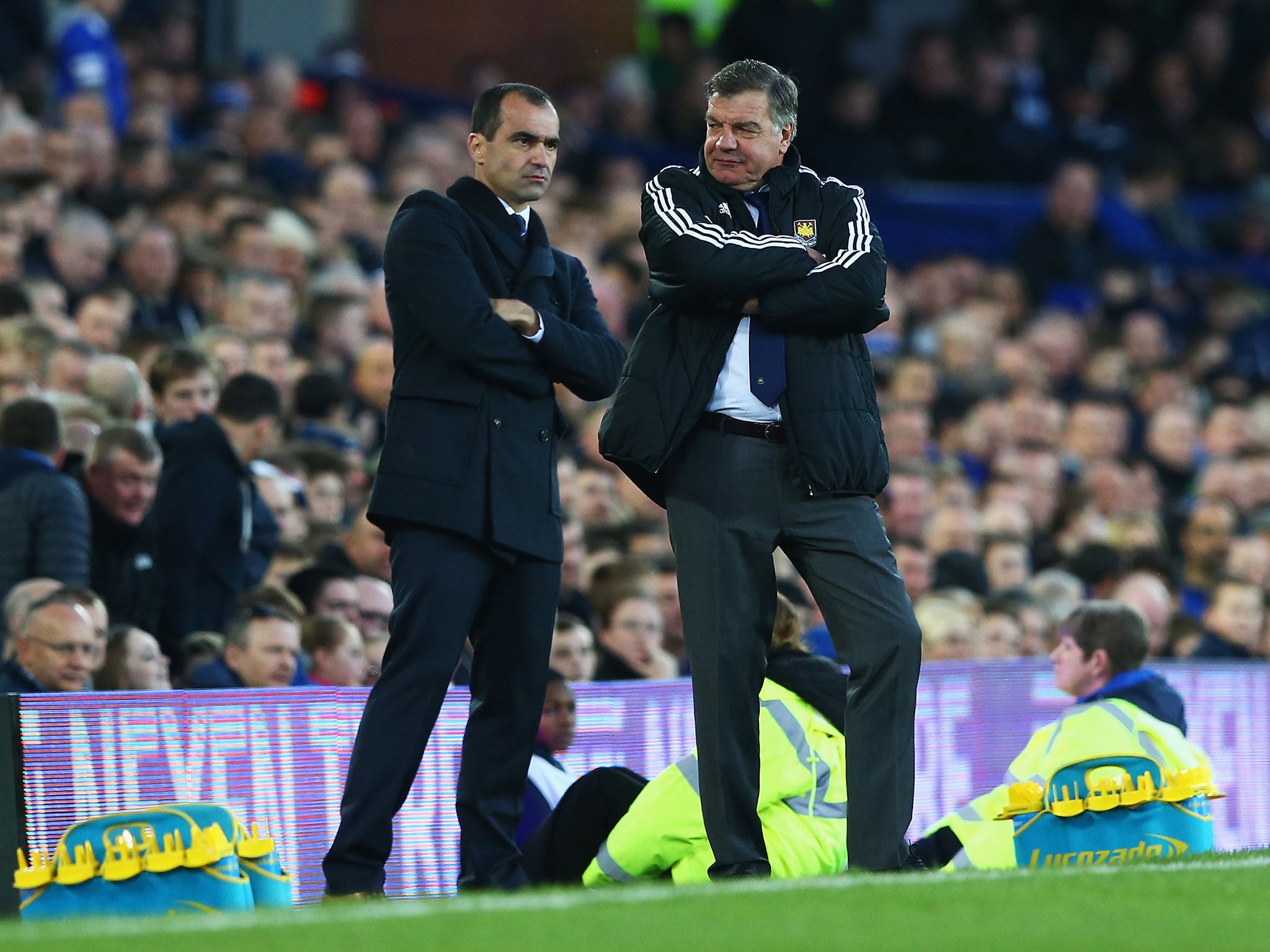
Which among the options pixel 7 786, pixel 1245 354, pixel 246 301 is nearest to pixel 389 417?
pixel 7 786

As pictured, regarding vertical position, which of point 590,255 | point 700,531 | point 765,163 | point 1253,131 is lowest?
point 700,531

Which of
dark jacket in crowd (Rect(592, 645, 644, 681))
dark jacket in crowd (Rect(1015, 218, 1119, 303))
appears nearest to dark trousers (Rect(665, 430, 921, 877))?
dark jacket in crowd (Rect(592, 645, 644, 681))

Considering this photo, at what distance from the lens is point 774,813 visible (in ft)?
21.8

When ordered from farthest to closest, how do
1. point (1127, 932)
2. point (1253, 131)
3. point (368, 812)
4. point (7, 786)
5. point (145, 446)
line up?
point (1253, 131), point (145, 446), point (7, 786), point (368, 812), point (1127, 932)

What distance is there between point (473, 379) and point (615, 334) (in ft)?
22.3

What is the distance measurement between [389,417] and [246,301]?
5403 millimetres

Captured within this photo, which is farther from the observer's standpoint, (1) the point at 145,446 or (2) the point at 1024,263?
(2) the point at 1024,263

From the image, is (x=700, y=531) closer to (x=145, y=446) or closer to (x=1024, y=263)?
(x=145, y=446)

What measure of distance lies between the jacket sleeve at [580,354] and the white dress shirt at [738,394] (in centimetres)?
35

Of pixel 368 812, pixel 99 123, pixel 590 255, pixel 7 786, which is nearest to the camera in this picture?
pixel 368 812

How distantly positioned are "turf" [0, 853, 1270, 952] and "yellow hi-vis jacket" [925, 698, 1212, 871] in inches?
54.9

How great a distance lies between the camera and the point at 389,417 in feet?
19.7

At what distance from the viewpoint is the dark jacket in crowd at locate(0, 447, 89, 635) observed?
810 centimetres

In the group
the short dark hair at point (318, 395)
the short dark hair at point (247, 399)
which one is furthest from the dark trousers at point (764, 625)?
the short dark hair at point (318, 395)
